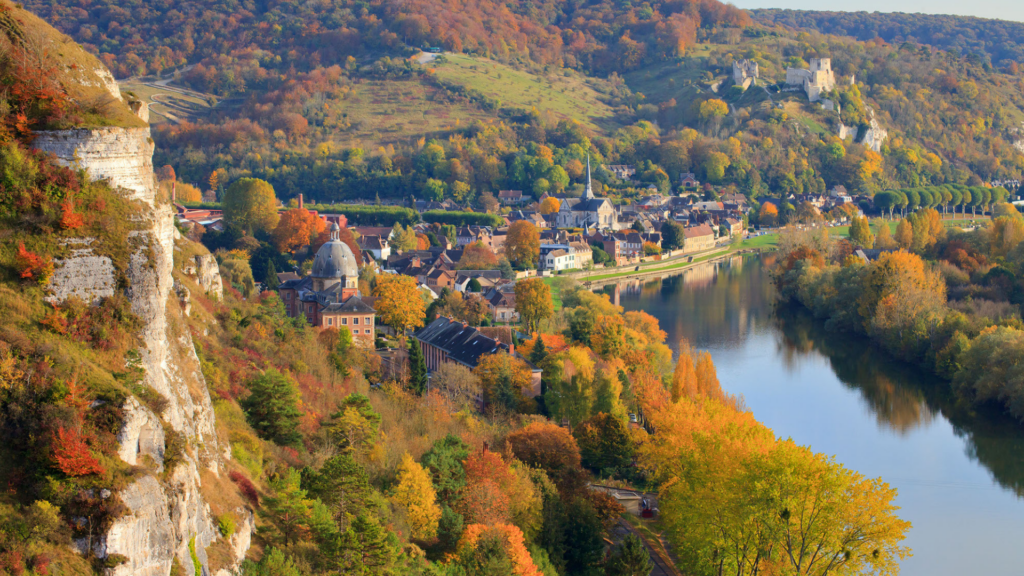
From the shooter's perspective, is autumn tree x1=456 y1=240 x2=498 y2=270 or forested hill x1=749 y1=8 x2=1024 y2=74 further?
forested hill x1=749 y1=8 x2=1024 y2=74

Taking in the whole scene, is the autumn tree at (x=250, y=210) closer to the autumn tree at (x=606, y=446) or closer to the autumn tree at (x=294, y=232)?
the autumn tree at (x=294, y=232)

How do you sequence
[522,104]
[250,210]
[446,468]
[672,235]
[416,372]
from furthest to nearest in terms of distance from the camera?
1. [522,104]
2. [672,235]
3. [250,210]
4. [416,372]
5. [446,468]

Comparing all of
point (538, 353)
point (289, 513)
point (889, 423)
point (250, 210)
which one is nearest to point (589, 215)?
point (250, 210)

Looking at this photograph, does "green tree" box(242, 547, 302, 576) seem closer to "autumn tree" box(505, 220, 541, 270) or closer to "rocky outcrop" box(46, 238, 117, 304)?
"rocky outcrop" box(46, 238, 117, 304)

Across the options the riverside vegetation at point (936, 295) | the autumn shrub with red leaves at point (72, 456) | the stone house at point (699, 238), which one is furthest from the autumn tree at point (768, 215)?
the autumn shrub with red leaves at point (72, 456)

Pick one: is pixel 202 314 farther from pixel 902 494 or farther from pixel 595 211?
pixel 595 211

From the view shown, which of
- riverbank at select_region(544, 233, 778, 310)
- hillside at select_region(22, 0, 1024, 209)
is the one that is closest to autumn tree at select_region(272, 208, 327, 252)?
riverbank at select_region(544, 233, 778, 310)

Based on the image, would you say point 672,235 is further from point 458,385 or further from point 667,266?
point 458,385

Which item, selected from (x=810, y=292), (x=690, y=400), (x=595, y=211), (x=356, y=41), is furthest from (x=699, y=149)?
(x=690, y=400)
